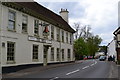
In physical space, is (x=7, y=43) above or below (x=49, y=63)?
above

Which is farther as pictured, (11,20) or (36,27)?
(36,27)

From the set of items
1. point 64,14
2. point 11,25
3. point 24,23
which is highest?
point 64,14

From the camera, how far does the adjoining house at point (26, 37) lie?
1994cm

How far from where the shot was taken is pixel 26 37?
23.8 m

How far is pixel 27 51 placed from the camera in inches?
944

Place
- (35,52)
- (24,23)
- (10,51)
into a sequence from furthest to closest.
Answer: (35,52)
(24,23)
(10,51)

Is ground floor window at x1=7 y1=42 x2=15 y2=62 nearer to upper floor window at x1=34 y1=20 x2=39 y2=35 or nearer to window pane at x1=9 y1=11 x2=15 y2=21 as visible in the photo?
window pane at x1=9 y1=11 x2=15 y2=21

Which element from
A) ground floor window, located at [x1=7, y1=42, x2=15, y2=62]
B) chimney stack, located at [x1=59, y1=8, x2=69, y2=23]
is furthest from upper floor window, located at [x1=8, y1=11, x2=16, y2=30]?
chimney stack, located at [x1=59, y1=8, x2=69, y2=23]

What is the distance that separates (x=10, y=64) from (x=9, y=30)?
3197mm

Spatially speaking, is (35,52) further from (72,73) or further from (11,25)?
(72,73)

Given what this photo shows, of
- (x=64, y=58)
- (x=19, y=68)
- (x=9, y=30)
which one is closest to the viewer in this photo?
(x=9, y=30)

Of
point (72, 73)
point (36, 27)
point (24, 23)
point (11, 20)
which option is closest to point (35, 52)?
point (36, 27)

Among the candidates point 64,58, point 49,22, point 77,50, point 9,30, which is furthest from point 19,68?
point 77,50

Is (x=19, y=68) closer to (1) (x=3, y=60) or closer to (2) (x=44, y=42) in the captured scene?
(1) (x=3, y=60)
